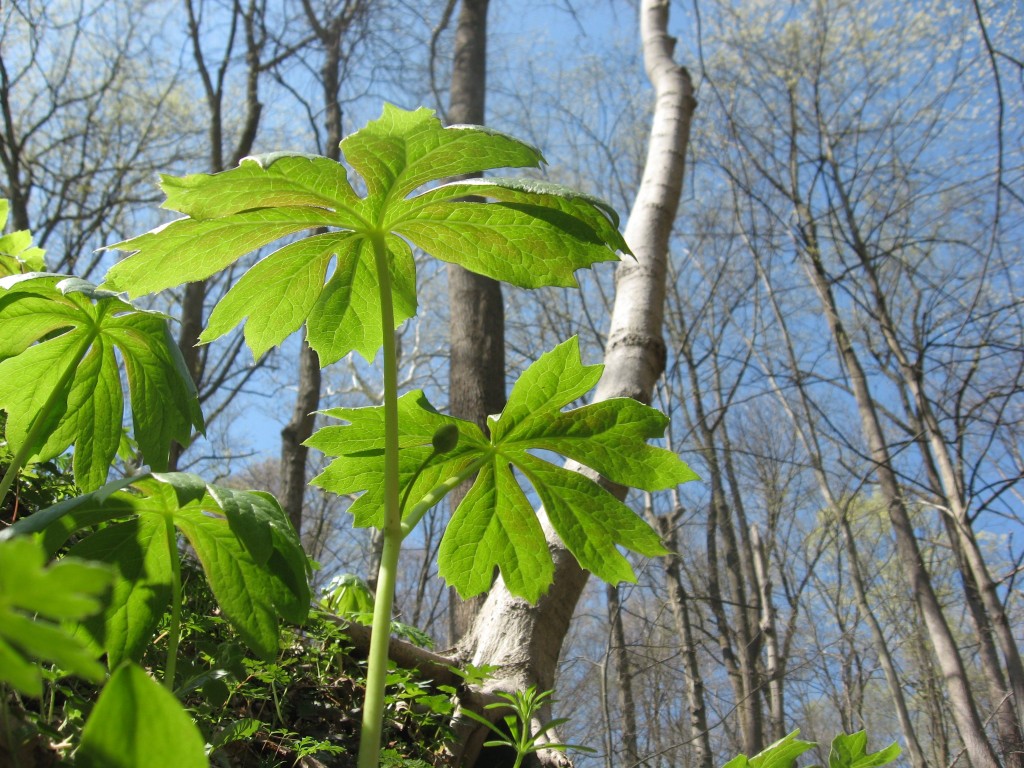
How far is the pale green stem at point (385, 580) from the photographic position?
0.46 meters

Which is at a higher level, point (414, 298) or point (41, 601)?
point (414, 298)

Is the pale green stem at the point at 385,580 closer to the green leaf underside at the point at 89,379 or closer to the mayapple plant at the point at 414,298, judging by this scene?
the mayapple plant at the point at 414,298

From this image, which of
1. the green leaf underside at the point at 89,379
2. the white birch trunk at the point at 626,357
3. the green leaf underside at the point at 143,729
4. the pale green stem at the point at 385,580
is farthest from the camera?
the white birch trunk at the point at 626,357

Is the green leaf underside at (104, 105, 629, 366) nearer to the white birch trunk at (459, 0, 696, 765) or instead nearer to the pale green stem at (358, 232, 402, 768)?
the pale green stem at (358, 232, 402, 768)

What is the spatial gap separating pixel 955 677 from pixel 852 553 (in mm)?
1429

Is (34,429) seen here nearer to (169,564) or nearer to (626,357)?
(169,564)

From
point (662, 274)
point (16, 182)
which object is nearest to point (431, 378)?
point (16, 182)

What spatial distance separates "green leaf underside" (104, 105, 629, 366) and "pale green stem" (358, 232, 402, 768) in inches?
3.9

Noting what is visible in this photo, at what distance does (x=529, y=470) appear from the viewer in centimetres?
79

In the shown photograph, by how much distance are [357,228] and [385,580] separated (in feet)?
1.22

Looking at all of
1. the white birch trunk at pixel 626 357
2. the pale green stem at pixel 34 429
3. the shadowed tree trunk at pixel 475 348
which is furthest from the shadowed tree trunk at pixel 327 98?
the pale green stem at pixel 34 429

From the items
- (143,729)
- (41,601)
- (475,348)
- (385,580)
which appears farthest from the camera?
(475,348)

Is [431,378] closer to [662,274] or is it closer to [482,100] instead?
[482,100]

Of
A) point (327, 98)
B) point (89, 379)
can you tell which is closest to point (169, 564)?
point (89, 379)
